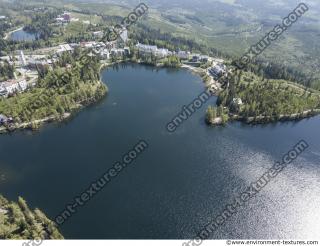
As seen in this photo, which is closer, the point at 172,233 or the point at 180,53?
the point at 172,233

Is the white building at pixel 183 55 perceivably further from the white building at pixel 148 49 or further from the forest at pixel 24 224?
the forest at pixel 24 224

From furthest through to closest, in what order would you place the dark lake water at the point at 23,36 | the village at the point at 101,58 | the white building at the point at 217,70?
the dark lake water at the point at 23,36, the white building at the point at 217,70, the village at the point at 101,58

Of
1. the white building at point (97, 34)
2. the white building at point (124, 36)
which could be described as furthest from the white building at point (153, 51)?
the white building at point (97, 34)

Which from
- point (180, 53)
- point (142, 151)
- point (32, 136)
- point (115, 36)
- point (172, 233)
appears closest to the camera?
point (172, 233)

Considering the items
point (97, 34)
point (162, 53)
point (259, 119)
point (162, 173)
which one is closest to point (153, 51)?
point (162, 53)

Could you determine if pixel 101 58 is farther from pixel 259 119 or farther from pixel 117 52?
pixel 259 119

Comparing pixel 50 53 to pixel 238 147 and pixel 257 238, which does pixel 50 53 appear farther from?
pixel 257 238

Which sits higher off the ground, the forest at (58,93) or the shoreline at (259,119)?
the shoreline at (259,119)

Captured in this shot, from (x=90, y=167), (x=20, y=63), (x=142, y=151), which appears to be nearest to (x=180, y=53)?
(x=20, y=63)

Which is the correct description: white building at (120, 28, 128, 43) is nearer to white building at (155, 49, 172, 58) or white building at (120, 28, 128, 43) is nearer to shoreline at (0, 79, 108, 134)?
white building at (155, 49, 172, 58)
